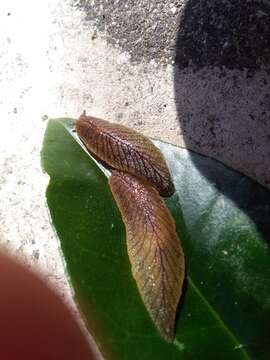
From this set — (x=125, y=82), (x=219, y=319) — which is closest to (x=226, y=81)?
(x=125, y=82)

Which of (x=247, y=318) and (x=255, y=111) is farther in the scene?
(x=255, y=111)

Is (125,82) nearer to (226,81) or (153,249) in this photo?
(226,81)

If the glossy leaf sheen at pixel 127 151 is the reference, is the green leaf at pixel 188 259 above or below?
below

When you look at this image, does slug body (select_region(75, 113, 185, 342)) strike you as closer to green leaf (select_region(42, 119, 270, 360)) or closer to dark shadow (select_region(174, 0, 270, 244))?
green leaf (select_region(42, 119, 270, 360))

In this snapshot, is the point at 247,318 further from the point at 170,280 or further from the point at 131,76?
the point at 131,76

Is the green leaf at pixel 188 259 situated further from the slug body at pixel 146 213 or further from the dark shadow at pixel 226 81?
the dark shadow at pixel 226 81

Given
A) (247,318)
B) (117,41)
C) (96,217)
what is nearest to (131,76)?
(117,41)

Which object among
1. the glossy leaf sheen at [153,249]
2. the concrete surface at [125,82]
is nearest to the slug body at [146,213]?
the glossy leaf sheen at [153,249]
